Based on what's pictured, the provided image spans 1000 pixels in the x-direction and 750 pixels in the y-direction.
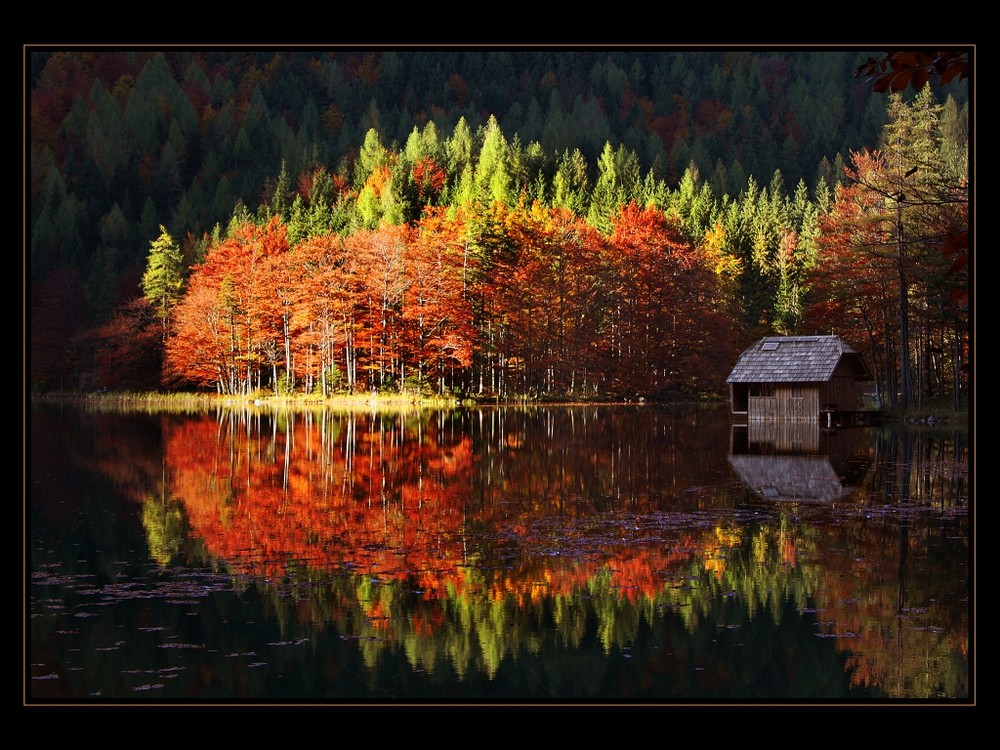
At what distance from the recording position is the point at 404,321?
193 feet

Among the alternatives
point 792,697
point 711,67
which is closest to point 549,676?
point 792,697

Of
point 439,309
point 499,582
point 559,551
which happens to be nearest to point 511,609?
point 499,582

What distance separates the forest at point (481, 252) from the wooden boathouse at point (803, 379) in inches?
105

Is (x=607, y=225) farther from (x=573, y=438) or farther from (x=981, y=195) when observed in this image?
(x=981, y=195)

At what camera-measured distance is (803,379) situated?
39500mm

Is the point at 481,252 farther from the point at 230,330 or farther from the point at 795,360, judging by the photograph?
the point at 795,360

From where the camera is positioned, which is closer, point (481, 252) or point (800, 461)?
point (800, 461)

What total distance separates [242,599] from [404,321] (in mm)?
47815

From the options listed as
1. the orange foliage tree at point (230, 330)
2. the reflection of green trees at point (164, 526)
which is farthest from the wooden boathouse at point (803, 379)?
the orange foliage tree at point (230, 330)

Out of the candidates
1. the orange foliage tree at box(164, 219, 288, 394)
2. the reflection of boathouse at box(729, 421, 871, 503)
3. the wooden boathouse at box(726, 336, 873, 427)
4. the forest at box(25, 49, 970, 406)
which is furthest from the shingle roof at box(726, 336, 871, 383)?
the orange foliage tree at box(164, 219, 288, 394)

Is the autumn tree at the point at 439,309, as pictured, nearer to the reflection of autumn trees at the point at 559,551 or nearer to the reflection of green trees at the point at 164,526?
the reflection of autumn trees at the point at 559,551

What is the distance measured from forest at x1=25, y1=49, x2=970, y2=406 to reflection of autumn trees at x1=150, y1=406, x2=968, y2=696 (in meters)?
9.97

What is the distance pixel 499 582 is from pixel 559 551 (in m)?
1.87

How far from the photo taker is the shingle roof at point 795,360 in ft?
130
